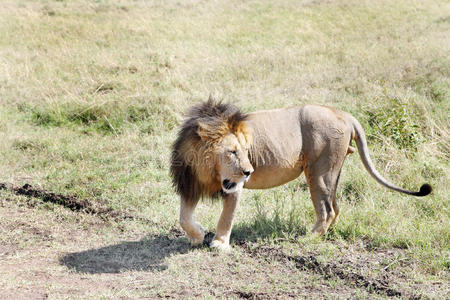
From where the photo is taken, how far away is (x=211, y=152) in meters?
4.02

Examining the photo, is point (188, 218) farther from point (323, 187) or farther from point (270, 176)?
point (323, 187)

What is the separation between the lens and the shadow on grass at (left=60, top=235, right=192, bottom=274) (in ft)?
13.4

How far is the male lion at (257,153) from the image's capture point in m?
4.02

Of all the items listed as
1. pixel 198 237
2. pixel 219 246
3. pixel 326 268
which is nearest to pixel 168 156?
pixel 198 237

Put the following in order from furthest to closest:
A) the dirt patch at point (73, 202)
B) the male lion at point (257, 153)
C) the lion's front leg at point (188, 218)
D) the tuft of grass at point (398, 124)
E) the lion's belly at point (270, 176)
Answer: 1. the tuft of grass at point (398, 124)
2. the dirt patch at point (73, 202)
3. the lion's belly at point (270, 176)
4. the lion's front leg at point (188, 218)
5. the male lion at point (257, 153)

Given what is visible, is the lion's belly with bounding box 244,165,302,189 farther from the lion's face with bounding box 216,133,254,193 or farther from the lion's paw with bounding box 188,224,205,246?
the lion's paw with bounding box 188,224,205,246

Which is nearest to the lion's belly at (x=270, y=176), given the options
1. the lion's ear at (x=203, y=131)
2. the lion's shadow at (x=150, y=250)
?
the lion's shadow at (x=150, y=250)

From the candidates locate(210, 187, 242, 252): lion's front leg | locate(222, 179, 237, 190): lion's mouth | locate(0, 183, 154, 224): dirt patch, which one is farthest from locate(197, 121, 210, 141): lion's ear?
locate(0, 183, 154, 224): dirt patch

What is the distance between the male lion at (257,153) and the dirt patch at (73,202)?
0.99m

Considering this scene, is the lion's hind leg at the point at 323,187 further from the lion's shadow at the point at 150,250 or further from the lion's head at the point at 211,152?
the lion's head at the point at 211,152

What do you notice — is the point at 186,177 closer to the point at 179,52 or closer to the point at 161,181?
the point at 161,181

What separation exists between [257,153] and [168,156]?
91.5 inches

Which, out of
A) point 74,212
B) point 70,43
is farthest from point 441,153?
point 70,43

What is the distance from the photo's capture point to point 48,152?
6.82 meters
